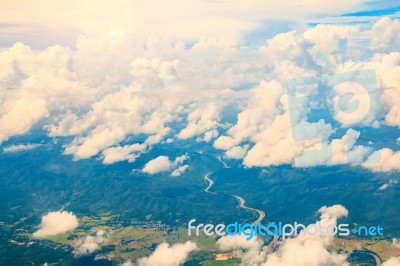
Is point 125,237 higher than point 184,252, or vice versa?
point 125,237

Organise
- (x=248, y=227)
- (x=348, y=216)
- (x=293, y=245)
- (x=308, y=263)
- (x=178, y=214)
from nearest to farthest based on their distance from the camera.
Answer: (x=308, y=263), (x=293, y=245), (x=248, y=227), (x=348, y=216), (x=178, y=214)

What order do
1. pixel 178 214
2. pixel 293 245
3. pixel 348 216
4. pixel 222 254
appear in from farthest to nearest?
pixel 178 214
pixel 348 216
pixel 222 254
pixel 293 245

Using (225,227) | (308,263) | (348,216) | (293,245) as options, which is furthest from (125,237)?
(348,216)

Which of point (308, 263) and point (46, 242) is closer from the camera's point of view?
point (308, 263)

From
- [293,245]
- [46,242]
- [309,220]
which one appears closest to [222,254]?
[293,245]

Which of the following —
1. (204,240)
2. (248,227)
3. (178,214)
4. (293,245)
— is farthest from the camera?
(178,214)

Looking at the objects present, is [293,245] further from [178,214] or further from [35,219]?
[35,219]

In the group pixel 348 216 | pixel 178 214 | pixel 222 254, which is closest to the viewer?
pixel 222 254

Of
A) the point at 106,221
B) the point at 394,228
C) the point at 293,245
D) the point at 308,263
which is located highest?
the point at 106,221

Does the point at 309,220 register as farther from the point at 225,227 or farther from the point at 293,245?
the point at 293,245
